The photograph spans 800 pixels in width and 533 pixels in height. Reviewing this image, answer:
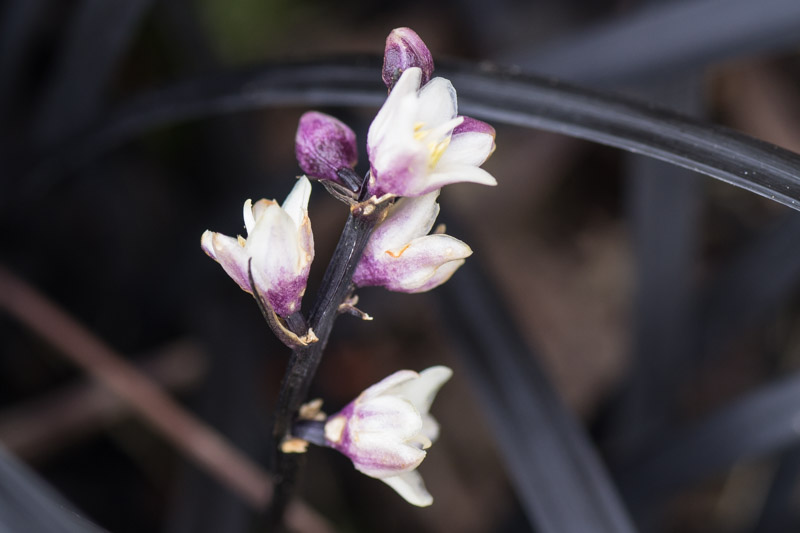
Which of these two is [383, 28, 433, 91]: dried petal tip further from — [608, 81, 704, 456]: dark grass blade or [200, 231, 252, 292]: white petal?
[608, 81, 704, 456]: dark grass blade

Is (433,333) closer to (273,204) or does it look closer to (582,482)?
(582,482)

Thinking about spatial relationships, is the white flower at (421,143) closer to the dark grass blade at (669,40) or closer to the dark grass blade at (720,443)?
the dark grass blade at (669,40)

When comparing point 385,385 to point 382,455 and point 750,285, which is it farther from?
point 750,285

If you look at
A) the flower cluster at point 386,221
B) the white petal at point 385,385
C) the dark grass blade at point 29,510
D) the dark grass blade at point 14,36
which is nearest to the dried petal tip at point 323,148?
the flower cluster at point 386,221

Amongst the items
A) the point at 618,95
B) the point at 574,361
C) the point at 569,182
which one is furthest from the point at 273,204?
the point at 569,182

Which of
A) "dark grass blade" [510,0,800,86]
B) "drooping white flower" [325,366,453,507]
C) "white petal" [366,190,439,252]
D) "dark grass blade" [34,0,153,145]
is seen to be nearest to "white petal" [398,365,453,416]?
"drooping white flower" [325,366,453,507]

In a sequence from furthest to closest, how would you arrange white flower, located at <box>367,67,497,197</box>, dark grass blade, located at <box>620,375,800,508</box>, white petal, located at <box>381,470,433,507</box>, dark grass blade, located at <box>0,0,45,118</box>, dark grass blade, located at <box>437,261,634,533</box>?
dark grass blade, located at <box>0,0,45,118</box> → dark grass blade, located at <box>620,375,800,508</box> → dark grass blade, located at <box>437,261,634,533</box> → white petal, located at <box>381,470,433,507</box> → white flower, located at <box>367,67,497,197</box>
